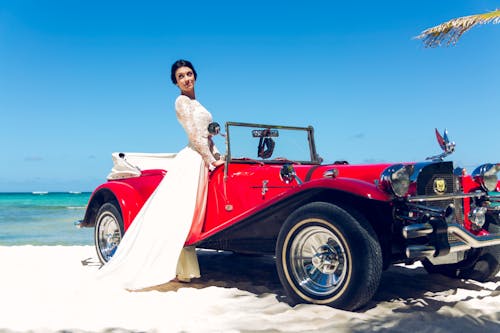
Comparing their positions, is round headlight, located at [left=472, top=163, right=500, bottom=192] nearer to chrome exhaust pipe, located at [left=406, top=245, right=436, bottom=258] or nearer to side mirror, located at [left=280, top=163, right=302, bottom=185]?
chrome exhaust pipe, located at [left=406, top=245, right=436, bottom=258]

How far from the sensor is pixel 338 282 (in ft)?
12.0

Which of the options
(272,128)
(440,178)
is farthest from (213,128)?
(440,178)

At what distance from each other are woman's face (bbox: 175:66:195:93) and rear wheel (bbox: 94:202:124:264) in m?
1.71

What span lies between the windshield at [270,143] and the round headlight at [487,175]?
5.59ft

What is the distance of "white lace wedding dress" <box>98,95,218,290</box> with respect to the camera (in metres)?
4.82

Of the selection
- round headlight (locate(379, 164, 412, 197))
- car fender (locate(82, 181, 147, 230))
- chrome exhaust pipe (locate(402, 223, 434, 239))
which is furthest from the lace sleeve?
chrome exhaust pipe (locate(402, 223, 434, 239))

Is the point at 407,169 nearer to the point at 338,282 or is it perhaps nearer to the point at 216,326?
the point at 338,282

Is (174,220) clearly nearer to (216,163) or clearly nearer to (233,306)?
(216,163)

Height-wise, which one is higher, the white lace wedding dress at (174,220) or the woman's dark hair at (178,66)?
the woman's dark hair at (178,66)

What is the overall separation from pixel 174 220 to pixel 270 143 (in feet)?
4.22

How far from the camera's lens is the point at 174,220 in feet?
16.2

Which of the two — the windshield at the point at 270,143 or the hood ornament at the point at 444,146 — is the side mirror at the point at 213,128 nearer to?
the windshield at the point at 270,143

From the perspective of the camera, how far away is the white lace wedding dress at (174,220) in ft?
15.8

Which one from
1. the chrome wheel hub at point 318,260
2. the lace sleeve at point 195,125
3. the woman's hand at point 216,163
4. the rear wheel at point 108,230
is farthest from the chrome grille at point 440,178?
the rear wheel at point 108,230
